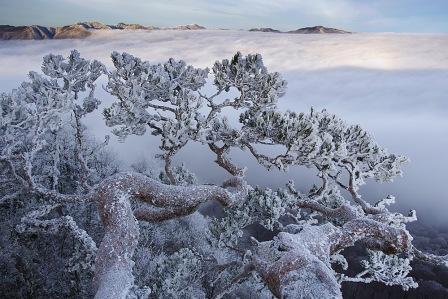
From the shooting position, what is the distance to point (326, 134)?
12953mm

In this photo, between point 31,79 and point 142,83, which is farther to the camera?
point 31,79

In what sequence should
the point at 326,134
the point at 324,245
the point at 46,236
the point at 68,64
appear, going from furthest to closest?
the point at 46,236 → the point at 68,64 → the point at 326,134 → the point at 324,245

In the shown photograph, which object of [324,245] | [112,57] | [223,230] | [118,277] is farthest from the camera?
[223,230]

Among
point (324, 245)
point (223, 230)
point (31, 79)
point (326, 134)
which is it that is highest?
point (31, 79)

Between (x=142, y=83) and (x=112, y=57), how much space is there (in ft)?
3.71

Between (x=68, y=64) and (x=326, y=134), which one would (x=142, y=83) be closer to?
(x=68, y=64)

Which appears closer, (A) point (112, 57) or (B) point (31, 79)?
(A) point (112, 57)

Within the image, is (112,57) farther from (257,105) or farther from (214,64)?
(257,105)

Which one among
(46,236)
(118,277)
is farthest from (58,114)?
(46,236)

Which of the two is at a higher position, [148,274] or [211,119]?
[211,119]

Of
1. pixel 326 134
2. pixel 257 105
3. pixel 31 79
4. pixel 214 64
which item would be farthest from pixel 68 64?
pixel 326 134

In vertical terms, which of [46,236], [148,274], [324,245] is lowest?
[148,274]

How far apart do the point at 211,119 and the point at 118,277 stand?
6.95 meters

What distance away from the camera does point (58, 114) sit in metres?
13.0
